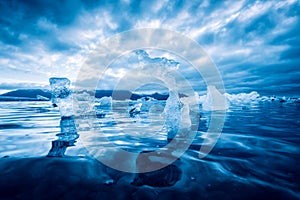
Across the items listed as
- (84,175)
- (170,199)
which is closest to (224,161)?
(170,199)

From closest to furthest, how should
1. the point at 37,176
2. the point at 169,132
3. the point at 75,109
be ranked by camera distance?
the point at 37,176
the point at 169,132
the point at 75,109

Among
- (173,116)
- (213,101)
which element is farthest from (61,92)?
(213,101)

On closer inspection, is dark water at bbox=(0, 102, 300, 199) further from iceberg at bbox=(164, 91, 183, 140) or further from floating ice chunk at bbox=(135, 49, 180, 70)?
floating ice chunk at bbox=(135, 49, 180, 70)

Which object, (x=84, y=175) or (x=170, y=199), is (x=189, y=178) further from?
(x=84, y=175)

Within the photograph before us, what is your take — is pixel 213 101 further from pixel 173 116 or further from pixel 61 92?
pixel 61 92

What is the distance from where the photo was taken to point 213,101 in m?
19.4

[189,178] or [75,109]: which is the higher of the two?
[75,109]

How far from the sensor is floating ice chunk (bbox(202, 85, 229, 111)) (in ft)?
62.4

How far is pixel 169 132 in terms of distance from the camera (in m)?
5.18

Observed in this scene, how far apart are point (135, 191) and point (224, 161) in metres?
1.96

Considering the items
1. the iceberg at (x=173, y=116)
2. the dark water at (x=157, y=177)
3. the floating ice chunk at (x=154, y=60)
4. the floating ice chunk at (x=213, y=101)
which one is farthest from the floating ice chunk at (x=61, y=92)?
the floating ice chunk at (x=213, y=101)

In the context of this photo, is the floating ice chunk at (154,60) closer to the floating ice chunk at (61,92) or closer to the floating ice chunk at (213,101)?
the floating ice chunk at (61,92)

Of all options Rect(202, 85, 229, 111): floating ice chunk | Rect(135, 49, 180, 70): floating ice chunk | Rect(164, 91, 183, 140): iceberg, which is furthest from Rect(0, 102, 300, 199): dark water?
Rect(202, 85, 229, 111): floating ice chunk

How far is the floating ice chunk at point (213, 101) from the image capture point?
19.0 m
